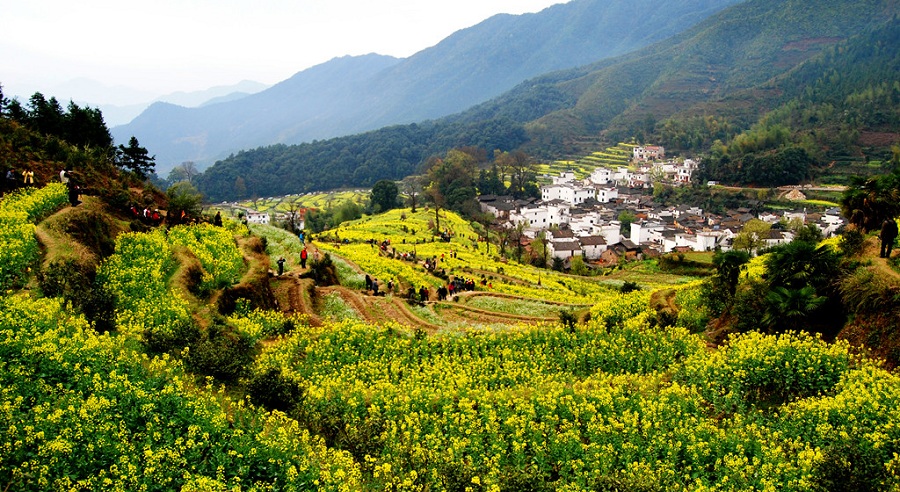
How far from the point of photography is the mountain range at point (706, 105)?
406 feet

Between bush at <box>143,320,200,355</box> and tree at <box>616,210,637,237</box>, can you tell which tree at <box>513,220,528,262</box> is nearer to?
tree at <box>616,210,637,237</box>

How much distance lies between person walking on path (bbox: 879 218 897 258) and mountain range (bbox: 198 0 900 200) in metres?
95.3

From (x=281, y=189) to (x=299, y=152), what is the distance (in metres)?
18.2

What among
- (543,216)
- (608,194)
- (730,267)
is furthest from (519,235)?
(608,194)

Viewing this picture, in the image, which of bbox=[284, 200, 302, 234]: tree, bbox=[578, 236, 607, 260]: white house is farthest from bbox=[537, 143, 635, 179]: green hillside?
bbox=[284, 200, 302, 234]: tree

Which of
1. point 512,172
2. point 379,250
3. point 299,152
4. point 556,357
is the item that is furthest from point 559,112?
point 556,357

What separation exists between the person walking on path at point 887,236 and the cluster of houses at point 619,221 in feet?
140

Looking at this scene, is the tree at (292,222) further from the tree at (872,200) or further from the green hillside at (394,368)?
the tree at (872,200)

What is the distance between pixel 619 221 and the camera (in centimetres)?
8244

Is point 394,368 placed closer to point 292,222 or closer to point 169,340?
point 169,340

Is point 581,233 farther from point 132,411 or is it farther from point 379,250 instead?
point 132,411

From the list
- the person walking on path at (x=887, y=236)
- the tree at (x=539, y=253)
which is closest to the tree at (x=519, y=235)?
the tree at (x=539, y=253)

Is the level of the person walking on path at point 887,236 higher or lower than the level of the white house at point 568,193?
higher

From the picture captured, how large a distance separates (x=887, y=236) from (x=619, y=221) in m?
67.1
